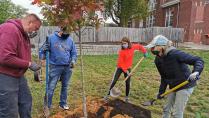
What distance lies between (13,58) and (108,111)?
2444 mm

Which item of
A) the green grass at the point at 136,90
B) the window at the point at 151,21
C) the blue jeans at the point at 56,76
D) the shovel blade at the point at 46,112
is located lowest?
the green grass at the point at 136,90

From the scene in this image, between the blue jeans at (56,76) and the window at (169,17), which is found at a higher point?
the window at (169,17)

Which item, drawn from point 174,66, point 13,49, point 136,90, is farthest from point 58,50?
point 136,90

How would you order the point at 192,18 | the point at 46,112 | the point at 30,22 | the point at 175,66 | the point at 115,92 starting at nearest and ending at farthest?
the point at 30,22, the point at 175,66, the point at 46,112, the point at 115,92, the point at 192,18

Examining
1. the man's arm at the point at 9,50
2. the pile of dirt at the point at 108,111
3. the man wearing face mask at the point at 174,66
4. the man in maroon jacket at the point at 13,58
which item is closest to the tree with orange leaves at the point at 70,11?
the man in maroon jacket at the point at 13,58

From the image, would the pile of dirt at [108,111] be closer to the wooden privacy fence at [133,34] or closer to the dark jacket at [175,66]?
the dark jacket at [175,66]

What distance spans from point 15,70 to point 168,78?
2.28m

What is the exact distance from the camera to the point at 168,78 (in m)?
5.38

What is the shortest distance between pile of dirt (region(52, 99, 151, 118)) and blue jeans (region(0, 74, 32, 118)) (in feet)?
3.90

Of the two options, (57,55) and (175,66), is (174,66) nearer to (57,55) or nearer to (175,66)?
(175,66)

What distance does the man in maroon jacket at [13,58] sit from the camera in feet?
14.1

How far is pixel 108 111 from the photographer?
627cm

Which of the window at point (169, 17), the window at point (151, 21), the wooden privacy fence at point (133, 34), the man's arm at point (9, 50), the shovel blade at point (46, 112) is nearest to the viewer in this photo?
the man's arm at point (9, 50)

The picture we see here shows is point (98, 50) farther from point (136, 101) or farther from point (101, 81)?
point (136, 101)
